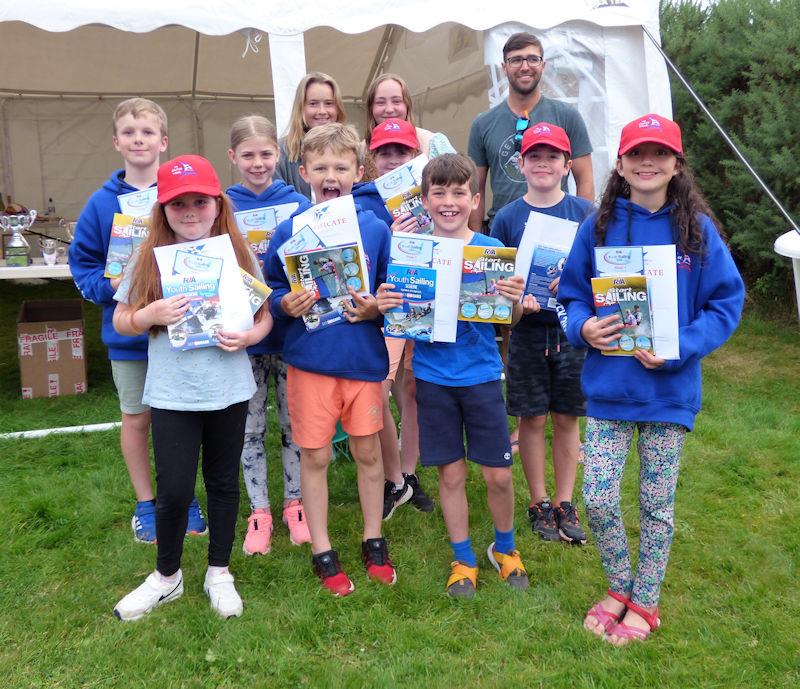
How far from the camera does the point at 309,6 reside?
4734 millimetres

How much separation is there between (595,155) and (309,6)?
2161mm

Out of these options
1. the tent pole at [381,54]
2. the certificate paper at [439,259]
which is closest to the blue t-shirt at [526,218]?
the certificate paper at [439,259]

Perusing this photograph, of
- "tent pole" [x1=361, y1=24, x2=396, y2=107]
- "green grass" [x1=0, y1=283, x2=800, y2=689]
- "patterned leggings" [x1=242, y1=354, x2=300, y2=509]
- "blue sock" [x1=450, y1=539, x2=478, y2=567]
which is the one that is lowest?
"green grass" [x1=0, y1=283, x2=800, y2=689]

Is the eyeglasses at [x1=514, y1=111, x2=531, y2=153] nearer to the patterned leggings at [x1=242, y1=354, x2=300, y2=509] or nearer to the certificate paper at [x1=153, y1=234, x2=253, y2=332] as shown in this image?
the patterned leggings at [x1=242, y1=354, x2=300, y2=509]

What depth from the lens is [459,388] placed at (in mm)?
2789

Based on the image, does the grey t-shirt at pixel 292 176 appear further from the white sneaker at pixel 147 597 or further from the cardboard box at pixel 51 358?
the cardboard box at pixel 51 358

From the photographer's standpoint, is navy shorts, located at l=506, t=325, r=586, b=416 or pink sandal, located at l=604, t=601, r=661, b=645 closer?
pink sandal, located at l=604, t=601, r=661, b=645

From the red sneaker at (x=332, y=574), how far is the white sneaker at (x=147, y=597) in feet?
1.73

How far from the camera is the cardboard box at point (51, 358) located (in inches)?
223

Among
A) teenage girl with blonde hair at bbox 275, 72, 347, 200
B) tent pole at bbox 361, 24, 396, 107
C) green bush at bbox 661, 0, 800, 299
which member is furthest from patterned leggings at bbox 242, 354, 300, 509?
tent pole at bbox 361, 24, 396, 107

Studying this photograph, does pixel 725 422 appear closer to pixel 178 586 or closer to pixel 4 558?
pixel 178 586

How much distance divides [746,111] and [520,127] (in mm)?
4425

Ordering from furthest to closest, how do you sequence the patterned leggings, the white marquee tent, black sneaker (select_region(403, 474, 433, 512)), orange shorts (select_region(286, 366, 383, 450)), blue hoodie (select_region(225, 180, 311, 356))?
the white marquee tent → black sneaker (select_region(403, 474, 433, 512)) → the patterned leggings → blue hoodie (select_region(225, 180, 311, 356)) → orange shorts (select_region(286, 366, 383, 450))

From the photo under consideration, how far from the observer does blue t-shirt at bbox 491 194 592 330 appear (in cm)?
305
